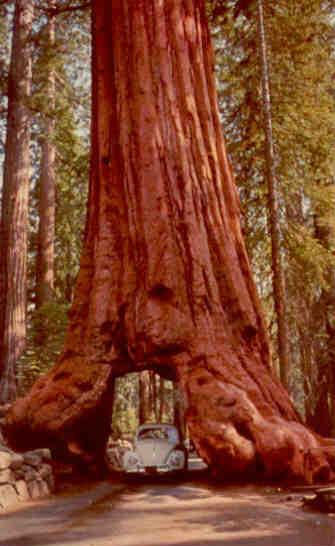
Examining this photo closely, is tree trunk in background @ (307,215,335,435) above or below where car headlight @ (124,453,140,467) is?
above

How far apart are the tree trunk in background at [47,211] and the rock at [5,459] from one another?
1055 centimetres

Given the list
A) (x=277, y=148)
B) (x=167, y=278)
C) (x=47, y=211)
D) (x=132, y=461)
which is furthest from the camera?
(x=47, y=211)

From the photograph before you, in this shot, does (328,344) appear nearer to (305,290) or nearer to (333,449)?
(305,290)

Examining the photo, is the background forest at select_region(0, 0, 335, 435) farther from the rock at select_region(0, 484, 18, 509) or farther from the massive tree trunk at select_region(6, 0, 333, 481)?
the rock at select_region(0, 484, 18, 509)

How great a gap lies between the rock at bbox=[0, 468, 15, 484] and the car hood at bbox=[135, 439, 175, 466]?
121 inches

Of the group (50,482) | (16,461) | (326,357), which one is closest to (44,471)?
(50,482)

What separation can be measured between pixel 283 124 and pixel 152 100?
189 inches

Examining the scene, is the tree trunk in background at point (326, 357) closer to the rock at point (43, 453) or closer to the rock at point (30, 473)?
the rock at point (43, 453)

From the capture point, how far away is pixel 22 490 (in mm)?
6191

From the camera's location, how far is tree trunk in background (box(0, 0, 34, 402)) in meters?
12.6

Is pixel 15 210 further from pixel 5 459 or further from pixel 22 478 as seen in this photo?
pixel 5 459

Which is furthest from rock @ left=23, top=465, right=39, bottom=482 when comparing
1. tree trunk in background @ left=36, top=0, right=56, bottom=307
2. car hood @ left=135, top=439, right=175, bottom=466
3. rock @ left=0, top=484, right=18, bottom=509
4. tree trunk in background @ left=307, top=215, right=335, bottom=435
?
tree trunk in background @ left=307, top=215, right=335, bottom=435

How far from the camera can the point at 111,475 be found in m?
8.72

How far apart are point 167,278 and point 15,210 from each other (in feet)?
21.2
